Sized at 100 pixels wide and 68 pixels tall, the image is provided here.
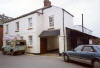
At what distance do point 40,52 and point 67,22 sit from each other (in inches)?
243

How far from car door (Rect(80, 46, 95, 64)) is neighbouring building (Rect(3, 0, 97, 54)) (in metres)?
5.37

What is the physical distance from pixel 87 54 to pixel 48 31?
8887 millimetres

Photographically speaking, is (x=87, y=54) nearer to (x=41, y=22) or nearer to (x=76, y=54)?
(x=76, y=54)

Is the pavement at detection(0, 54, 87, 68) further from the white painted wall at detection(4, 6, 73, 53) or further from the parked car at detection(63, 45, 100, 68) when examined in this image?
the white painted wall at detection(4, 6, 73, 53)

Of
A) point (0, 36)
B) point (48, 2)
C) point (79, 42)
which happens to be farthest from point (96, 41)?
point (0, 36)

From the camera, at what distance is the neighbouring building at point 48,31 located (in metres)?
14.5

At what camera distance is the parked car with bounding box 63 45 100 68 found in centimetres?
733

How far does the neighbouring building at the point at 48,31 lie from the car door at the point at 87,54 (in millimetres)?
5366

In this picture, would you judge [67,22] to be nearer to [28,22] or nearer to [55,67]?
[28,22]

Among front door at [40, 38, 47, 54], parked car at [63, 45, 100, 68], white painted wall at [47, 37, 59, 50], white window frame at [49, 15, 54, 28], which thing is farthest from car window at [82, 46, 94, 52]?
white painted wall at [47, 37, 59, 50]

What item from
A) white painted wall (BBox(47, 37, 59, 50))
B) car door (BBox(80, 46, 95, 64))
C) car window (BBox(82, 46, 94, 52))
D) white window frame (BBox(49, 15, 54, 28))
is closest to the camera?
car door (BBox(80, 46, 95, 64))

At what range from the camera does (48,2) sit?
21.5 meters

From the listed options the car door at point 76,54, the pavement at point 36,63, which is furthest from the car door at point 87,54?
the pavement at point 36,63

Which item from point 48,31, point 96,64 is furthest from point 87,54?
point 48,31
